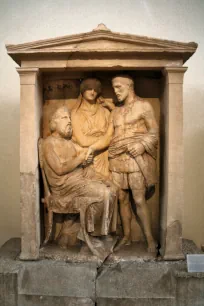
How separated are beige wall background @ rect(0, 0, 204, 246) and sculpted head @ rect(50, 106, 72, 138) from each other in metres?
1.24

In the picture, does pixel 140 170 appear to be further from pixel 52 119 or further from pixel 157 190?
pixel 52 119

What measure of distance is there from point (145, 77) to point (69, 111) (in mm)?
985

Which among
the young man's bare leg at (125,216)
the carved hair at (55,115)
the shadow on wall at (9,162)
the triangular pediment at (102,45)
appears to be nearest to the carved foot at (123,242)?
the young man's bare leg at (125,216)

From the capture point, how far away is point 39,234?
10.9ft

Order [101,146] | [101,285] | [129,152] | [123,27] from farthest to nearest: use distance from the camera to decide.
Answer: [123,27] < [101,146] < [129,152] < [101,285]

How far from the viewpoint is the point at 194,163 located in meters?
4.37

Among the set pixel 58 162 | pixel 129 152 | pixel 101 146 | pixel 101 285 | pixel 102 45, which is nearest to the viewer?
pixel 101 285

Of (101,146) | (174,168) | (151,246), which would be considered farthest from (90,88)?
(151,246)

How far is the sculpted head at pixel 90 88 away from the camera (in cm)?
350

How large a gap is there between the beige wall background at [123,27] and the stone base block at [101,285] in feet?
5.58

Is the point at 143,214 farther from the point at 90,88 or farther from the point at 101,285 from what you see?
the point at 90,88

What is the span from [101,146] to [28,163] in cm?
82

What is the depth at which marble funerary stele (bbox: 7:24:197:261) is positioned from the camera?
311 centimetres

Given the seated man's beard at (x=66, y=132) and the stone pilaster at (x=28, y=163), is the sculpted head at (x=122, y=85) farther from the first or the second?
the stone pilaster at (x=28, y=163)
